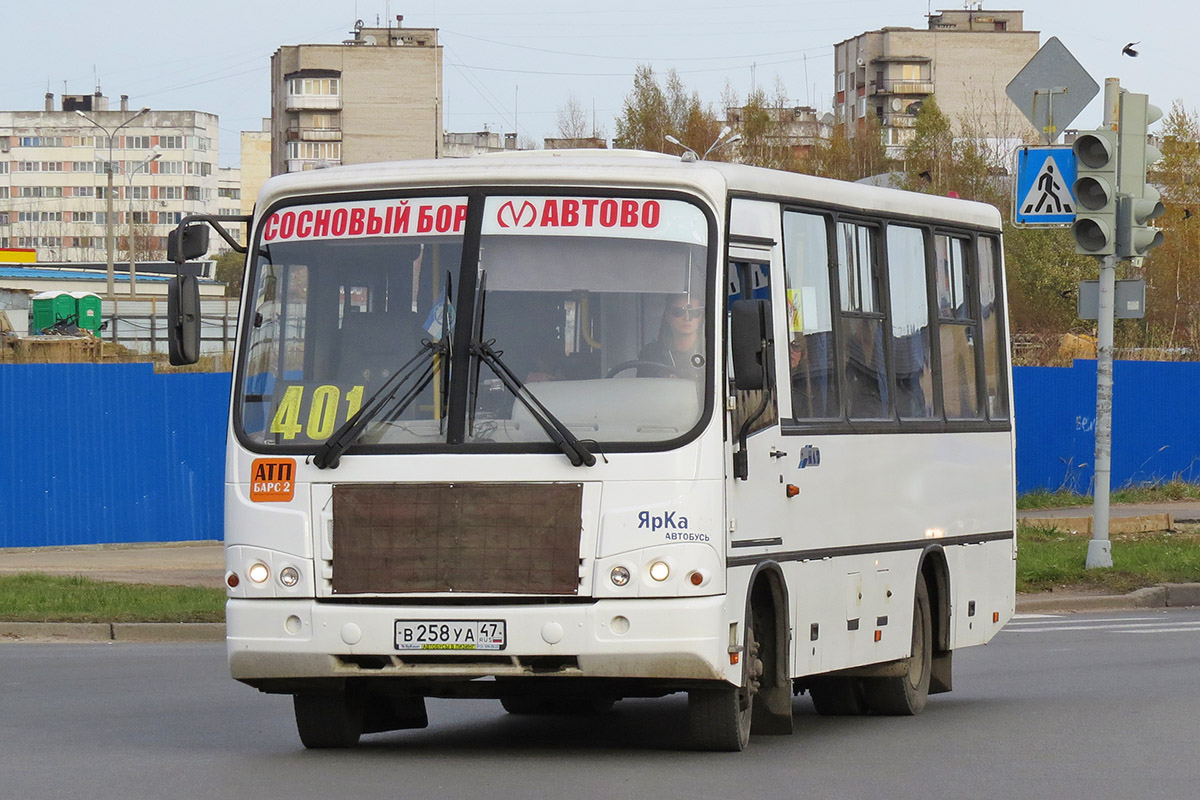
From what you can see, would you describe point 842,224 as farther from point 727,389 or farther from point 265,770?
point 265,770

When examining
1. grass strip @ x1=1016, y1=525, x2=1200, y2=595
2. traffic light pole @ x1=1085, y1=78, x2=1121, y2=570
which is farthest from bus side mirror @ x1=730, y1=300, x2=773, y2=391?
traffic light pole @ x1=1085, y1=78, x2=1121, y2=570

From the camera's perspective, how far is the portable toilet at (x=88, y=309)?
6838 cm

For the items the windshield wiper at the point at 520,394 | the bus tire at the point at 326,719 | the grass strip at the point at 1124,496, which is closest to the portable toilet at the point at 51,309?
the grass strip at the point at 1124,496

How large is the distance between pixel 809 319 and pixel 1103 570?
1105cm

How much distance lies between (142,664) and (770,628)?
6196 millimetres

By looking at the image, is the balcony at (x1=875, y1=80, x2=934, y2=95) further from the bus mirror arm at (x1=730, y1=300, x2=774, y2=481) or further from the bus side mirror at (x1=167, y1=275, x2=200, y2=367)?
the bus mirror arm at (x1=730, y1=300, x2=774, y2=481)

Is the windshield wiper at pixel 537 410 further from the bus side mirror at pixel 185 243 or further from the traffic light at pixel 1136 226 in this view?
the traffic light at pixel 1136 226

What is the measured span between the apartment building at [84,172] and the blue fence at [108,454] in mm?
156067

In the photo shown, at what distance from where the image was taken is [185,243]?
375 inches

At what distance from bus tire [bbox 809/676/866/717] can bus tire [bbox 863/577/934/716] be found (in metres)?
0.06

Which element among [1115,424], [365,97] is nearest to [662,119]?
[1115,424]

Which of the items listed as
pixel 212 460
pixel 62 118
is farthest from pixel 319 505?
pixel 62 118

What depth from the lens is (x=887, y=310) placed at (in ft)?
36.7

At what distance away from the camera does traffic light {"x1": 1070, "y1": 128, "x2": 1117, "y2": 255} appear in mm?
19016
